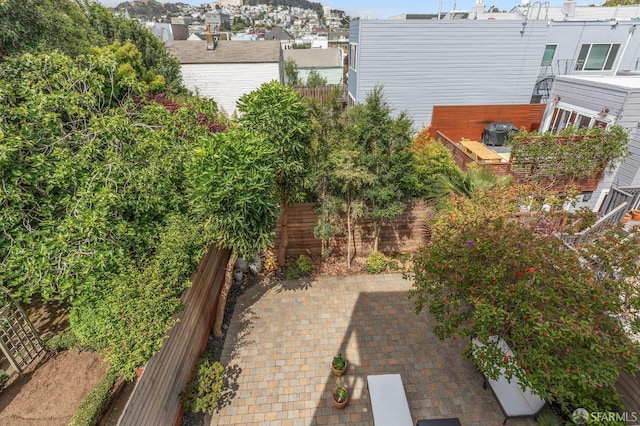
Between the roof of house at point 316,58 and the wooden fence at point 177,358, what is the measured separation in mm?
40055

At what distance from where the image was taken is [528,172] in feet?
37.6

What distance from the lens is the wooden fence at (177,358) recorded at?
5124 mm

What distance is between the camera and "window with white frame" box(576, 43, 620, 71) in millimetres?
18281

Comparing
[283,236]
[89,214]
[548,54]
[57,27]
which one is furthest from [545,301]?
[548,54]

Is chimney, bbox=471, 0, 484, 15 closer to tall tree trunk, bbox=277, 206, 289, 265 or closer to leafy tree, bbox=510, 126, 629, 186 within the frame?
leafy tree, bbox=510, 126, 629, 186

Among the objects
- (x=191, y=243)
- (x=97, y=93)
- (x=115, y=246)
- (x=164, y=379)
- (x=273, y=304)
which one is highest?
(x=97, y=93)

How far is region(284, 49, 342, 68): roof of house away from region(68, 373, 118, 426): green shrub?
1704 inches

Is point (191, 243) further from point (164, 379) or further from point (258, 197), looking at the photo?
point (164, 379)

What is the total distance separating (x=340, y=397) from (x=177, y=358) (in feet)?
12.4

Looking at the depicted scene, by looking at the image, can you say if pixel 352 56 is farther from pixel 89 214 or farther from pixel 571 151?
pixel 89 214

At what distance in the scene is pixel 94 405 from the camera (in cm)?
547

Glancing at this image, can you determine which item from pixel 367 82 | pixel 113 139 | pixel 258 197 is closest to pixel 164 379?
pixel 258 197

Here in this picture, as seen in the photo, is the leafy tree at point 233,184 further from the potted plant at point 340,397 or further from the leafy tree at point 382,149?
the potted plant at point 340,397

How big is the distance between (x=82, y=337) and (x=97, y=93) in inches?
215
